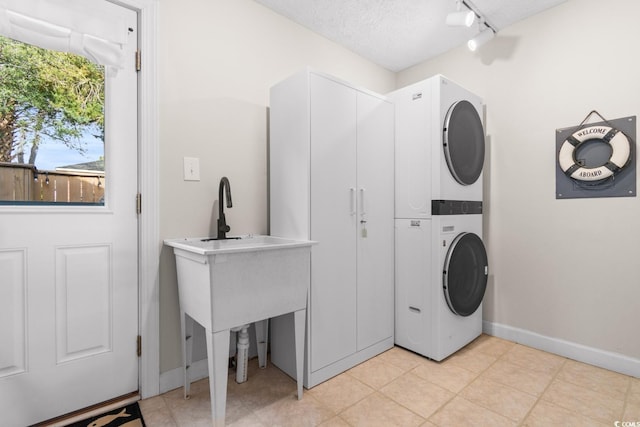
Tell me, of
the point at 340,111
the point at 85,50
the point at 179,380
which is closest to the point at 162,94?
the point at 85,50

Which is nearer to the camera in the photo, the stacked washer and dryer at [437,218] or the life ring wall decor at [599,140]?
the life ring wall decor at [599,140]

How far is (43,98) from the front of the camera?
147 centimetres

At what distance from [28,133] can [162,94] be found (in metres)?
0.64

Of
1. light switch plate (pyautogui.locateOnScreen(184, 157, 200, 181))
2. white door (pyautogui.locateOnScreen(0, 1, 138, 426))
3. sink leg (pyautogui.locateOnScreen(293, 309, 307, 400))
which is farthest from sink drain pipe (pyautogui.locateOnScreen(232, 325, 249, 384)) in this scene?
light switch plate (pyautogui.locateOnScreen(184, 157, 200, 181))

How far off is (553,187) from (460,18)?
1.37 m

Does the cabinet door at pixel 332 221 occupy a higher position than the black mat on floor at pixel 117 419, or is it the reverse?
the cabinet door at pixel 332 221

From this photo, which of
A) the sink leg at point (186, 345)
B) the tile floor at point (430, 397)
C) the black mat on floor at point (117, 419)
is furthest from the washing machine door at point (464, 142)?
the black mat on floor at point (117, 419)

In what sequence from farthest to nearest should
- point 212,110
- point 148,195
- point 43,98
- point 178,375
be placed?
point 212,110 < point 178,375 < point 148,195 < point 43,98

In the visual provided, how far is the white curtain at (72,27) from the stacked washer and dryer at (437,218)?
5.91 feet

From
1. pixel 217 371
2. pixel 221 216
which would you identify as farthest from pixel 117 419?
pixel 221 216

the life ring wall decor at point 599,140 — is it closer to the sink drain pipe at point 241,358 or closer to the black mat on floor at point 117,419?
the sink drain pipe at point 241,358

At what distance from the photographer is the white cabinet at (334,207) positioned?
5.93 feet

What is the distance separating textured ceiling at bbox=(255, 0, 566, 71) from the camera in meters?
2.12

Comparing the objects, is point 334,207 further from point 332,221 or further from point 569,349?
point 569,349
